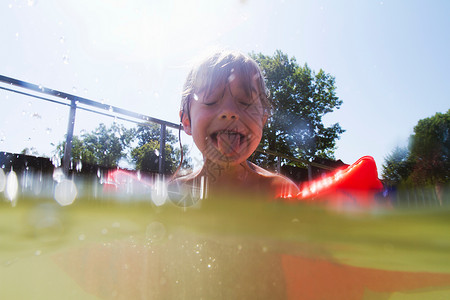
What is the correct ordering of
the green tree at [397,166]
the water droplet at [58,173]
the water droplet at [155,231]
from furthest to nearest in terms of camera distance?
the water droplet at [58,173] → the green tree at [397,166] → the water droplet at [155,231]

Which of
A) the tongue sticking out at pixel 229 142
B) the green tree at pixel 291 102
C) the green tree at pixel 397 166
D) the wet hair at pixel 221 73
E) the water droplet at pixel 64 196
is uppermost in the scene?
the green tree at pixel 291 102

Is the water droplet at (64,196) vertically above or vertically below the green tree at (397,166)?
below

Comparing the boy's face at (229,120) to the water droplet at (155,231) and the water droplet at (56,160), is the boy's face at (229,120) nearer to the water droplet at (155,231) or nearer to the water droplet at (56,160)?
the water droplet at (155,231)

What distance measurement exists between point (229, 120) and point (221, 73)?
0.59 feet

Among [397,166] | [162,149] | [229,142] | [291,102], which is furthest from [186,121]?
[291,102]

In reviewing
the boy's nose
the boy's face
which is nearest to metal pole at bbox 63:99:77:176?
the boy's face

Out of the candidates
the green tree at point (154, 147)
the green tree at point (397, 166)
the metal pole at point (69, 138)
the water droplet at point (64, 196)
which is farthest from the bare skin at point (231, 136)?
the green tree at point (154, 147)

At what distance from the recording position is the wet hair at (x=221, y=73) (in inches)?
37.8

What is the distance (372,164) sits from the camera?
0.50m

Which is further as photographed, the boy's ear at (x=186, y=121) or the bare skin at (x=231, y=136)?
the boy's ear at (x=186, y=121)

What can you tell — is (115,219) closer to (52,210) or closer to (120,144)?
(52,210)

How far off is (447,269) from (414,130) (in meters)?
0.63

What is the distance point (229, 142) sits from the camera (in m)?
0.98

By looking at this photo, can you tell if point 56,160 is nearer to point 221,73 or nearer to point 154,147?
point 154,147
